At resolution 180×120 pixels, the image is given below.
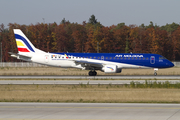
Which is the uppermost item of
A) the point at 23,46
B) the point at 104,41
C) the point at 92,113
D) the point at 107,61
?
the point at 104,41

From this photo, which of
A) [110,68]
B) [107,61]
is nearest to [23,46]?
[107,61]

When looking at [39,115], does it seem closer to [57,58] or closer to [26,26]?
[57,58]

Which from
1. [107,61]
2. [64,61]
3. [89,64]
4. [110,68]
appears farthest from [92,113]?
[64,61]

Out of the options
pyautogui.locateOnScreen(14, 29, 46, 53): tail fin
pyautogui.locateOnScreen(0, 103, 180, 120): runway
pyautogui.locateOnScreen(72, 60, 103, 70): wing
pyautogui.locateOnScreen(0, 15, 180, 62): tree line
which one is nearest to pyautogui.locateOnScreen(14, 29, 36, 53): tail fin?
pyautogui.locateOnScreen(14, 29, 46, 53): tail fin

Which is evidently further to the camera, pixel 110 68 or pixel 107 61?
pixel 107 61

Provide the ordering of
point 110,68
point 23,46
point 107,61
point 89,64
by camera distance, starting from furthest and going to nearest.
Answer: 1. point 23,46
2. point 107,61
3. point 89,64
4. point 110,68

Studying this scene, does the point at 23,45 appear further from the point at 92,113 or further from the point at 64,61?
the point at 92,113

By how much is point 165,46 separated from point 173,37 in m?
7.13

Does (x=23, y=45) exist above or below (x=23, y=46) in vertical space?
above

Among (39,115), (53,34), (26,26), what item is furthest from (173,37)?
(39,115)

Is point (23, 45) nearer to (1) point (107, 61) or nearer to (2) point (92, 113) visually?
(1) point (107, 61)

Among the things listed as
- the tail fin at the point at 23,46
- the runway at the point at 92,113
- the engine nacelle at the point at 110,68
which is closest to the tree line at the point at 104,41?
the tail fin at the point at 23,46

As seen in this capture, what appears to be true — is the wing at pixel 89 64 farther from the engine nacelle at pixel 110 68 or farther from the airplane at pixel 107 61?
the engine nacelle at pixel 110 68

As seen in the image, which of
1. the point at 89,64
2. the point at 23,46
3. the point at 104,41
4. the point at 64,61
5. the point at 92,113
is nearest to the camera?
the point at 92,113
